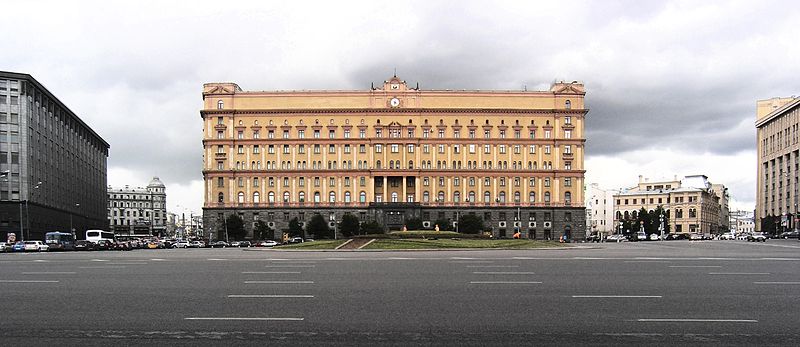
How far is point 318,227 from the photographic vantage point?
11500 cm

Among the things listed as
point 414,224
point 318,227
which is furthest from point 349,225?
point 414,224

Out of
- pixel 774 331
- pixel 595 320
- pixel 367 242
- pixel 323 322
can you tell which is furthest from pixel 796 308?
pixel 367 242

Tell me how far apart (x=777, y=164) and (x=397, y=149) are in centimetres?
7426

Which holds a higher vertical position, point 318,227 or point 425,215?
point 425,215

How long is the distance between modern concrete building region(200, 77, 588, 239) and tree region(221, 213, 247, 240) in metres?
5.34

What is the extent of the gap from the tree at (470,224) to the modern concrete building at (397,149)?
840 cm

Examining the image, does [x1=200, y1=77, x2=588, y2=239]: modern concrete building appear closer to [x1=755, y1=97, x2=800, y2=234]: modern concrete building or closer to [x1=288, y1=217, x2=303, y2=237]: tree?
[x1=288, y1=217, x2=303, y2=237]: tree

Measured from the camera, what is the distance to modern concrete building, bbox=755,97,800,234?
120250 millimetres

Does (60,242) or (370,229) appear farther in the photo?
(370,229)

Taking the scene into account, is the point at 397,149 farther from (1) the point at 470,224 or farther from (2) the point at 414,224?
(1) the point at 470,224

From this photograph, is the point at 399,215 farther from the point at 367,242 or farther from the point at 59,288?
the point at 59,288

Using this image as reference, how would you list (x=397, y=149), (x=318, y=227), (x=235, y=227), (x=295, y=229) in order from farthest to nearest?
1. (x=397, y=149)
2. (x=295, y=229)
3. (x=235, y=227)
4. (x=318, y=227)

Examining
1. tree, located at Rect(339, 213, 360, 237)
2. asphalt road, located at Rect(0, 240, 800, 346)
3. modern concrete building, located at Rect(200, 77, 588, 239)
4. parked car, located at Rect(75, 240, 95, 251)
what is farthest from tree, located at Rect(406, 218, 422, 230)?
asphalt road, located at Rect(0, 240, 800, 346)

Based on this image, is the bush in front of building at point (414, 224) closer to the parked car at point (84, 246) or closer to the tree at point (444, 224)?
the tree at point (444, 224)
